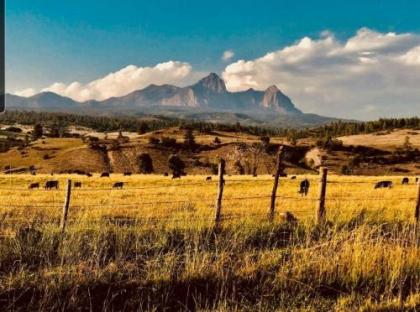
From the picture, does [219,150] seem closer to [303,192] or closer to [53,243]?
[303,192]

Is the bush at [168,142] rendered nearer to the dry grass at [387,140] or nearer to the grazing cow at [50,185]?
the dry grass at [387,140]

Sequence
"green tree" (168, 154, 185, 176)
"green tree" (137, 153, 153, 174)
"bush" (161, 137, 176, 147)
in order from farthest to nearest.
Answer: "bush" (161, 137, 176, 147), "green tree" (168, 154, 185, 176), "green tree" (137, 153, 153, 174)

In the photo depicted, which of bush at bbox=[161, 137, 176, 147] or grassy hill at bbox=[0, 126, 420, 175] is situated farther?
bush at bbox=[161, 137, 176, 147]

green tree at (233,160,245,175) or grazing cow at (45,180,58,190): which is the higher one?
grazing cow at (45,180,58,190)

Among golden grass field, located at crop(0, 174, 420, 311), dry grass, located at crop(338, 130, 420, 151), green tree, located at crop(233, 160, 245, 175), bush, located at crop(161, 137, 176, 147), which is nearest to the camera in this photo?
golden grass field, located at crop(0, 174, 420, 311)

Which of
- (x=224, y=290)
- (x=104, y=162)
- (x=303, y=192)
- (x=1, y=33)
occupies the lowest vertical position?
(x=104, y=162)

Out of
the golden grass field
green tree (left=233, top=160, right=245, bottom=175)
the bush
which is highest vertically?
the golden grass field

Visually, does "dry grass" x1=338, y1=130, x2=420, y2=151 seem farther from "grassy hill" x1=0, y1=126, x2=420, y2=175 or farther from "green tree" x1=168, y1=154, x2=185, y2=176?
"green tree" x1=168, y1=154, x2=185, y2=176

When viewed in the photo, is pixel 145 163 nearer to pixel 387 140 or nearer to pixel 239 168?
pixel 239 168

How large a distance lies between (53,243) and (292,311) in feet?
17.8

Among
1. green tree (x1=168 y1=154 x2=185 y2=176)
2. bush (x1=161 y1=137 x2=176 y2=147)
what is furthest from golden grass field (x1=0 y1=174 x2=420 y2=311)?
bush (x1=161 y1=137 x2=176 y2=147)

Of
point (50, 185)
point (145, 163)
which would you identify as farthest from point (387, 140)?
point (50, 185)

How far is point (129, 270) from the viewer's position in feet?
26.4

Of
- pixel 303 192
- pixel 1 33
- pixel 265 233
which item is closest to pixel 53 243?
pixel 265 233
